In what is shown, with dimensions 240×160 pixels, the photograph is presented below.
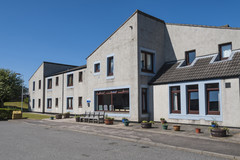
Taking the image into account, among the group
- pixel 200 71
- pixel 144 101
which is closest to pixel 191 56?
pixel 200 71

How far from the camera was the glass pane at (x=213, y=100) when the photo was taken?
14.6 m

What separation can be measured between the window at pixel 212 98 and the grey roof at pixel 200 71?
72cm

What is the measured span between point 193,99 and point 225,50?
4.75 metres

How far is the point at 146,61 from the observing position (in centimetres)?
1931

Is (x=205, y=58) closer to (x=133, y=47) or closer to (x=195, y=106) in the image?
(x=195, y=106)

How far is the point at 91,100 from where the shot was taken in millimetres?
22969

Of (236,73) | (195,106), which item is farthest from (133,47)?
(236,73)

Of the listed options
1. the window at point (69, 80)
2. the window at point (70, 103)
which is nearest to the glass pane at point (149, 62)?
the window at point (69, 80)

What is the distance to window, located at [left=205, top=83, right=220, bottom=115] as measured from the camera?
47.9 feet

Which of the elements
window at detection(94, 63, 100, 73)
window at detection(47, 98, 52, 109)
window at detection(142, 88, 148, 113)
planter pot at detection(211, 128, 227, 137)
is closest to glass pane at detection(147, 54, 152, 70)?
window at detection(142, 88, 148, 113)

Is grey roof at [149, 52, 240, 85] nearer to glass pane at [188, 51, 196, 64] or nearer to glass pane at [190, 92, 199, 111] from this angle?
glass pane at [188, 51, 196, 64]

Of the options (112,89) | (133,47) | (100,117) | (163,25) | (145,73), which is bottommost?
(100,117)

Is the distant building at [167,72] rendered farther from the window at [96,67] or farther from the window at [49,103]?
the window at [49,103]

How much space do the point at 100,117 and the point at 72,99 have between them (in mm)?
11285
